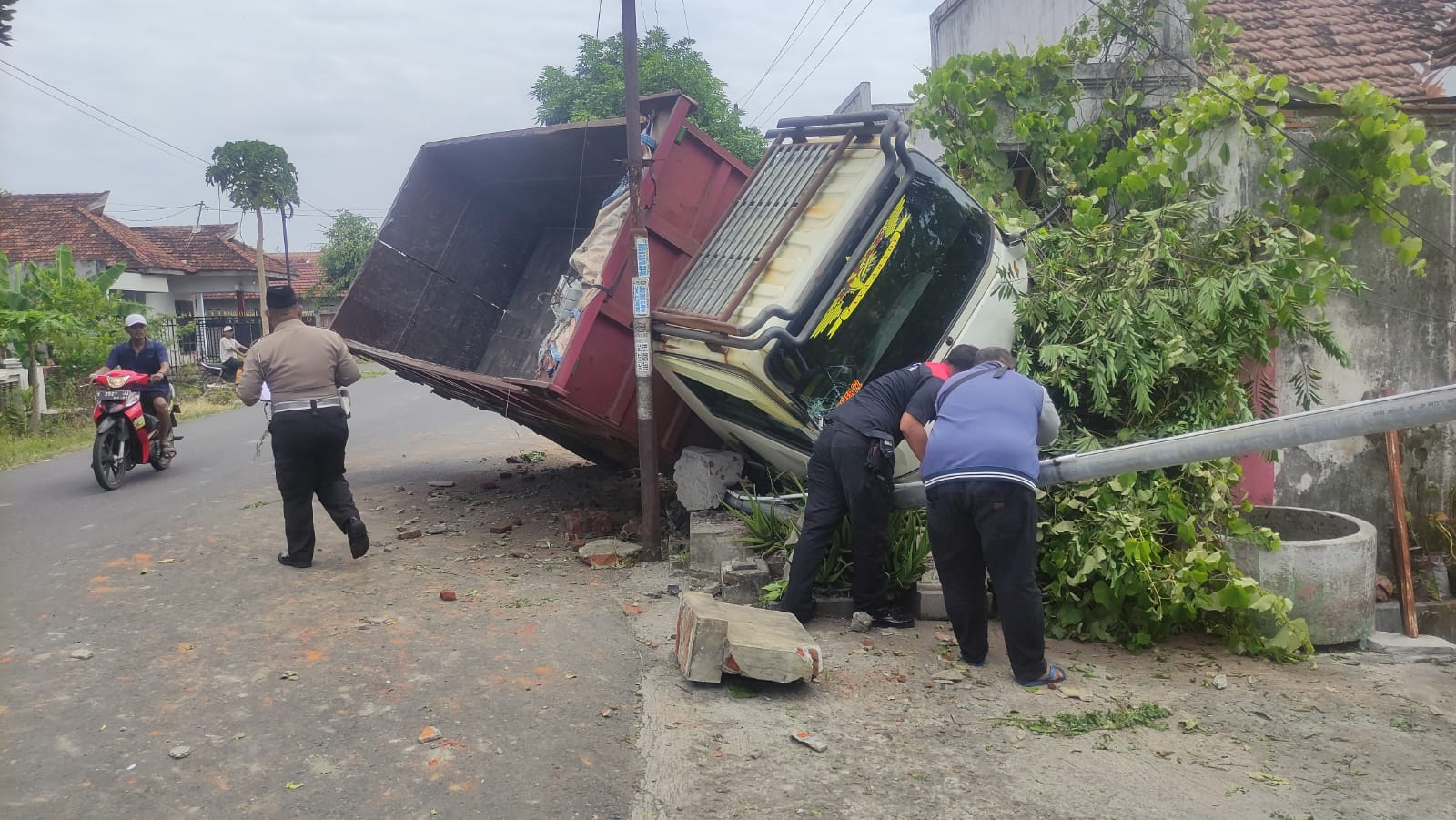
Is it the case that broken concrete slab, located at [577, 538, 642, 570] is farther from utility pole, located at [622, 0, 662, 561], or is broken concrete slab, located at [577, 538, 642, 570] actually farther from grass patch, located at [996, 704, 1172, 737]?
grass patch, located at [996, 704, 1172, 737]

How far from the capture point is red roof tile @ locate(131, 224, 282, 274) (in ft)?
103

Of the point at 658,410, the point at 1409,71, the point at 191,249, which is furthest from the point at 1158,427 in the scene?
the point at 191,249

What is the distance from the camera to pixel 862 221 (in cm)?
527

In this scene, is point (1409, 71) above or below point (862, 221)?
above

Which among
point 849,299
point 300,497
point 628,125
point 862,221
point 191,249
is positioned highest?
point 191,249

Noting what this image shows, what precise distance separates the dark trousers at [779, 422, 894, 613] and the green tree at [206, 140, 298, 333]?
30086 millimetres

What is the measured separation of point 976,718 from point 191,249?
34.2 metres

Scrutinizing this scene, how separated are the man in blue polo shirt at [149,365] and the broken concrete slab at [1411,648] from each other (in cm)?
930

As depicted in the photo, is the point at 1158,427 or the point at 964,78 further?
the point at 964,78

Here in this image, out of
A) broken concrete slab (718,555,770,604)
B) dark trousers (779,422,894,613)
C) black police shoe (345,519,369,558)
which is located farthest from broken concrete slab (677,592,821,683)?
black police shoe (345,519,369,558)

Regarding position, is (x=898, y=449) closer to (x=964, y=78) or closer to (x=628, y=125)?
(x=628, y=125)

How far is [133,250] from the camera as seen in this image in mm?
27312

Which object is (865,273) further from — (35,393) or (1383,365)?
(35,393)

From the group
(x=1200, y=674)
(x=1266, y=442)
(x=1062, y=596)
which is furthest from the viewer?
(x=1062, y=596)
